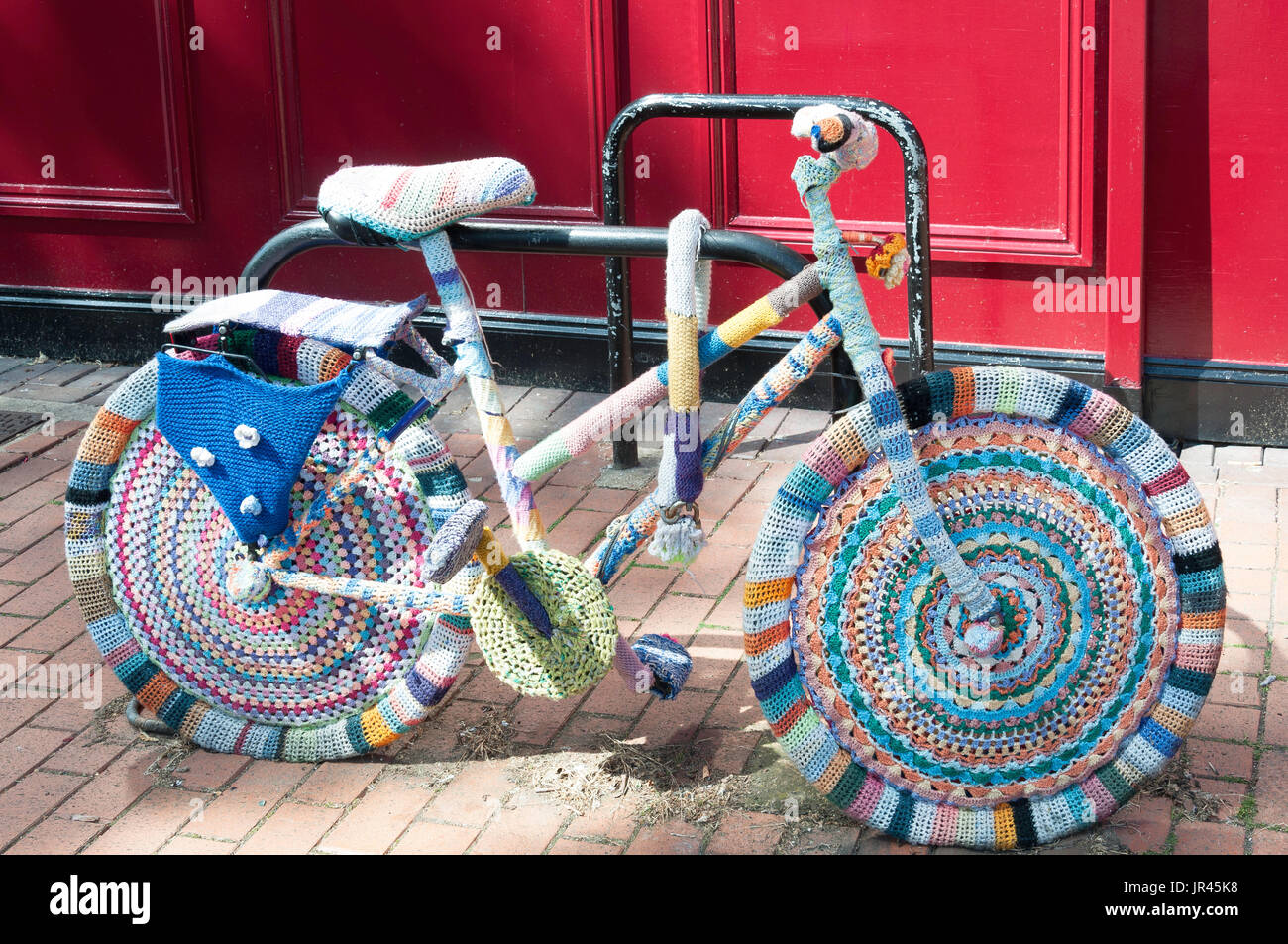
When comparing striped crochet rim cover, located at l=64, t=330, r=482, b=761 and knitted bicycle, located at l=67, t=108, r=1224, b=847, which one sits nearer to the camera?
knitted bicycle, located at l=67, t=108, r=1224, b=847

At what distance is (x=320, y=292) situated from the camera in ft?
18.6

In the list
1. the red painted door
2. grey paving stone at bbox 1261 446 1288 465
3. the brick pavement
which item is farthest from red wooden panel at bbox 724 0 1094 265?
the brick pavement

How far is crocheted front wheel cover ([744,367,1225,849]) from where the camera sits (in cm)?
287

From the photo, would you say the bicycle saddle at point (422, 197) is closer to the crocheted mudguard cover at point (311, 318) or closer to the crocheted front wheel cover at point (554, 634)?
the crocheted mudguard cover at point (311, 318)

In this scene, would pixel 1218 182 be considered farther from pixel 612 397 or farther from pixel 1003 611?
pixel 612 397

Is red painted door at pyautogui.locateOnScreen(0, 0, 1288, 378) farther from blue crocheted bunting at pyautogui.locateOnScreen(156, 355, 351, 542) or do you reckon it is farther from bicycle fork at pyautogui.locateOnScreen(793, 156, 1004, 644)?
blue crocheted bunting at pyautogui.locateOnScreen(156, 355, 351, 542)

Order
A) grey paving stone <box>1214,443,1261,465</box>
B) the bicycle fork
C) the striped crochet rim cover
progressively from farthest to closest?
grey paving stone <box>1214,443,1261,465</box> < the striped crochet rim cover < the bicycle fork

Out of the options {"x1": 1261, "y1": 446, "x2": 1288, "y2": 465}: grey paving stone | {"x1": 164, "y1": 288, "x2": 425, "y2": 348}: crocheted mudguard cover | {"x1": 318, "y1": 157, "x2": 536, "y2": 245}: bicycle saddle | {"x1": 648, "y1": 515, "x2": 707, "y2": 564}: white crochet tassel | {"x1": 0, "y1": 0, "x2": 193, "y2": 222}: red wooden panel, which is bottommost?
{"x1": 1261, "y1": 446, "x2": 1288, "y2": 465}: grey paving stone

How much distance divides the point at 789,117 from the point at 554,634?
1.35 metres

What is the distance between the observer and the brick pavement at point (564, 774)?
3.11 meters

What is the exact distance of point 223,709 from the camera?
3457 millimetres

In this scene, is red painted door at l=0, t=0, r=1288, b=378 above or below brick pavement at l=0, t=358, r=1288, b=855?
above

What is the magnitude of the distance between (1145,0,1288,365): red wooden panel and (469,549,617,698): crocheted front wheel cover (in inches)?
96.9

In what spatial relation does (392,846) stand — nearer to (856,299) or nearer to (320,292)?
(856,299)
